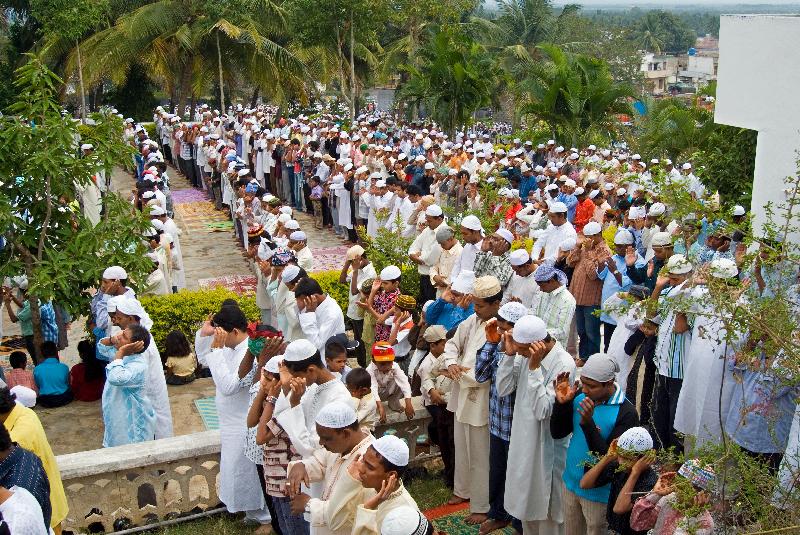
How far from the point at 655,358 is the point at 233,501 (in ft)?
10.3

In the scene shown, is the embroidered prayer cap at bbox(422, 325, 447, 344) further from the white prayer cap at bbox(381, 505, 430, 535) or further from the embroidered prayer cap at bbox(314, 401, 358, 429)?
the white prayer cap at bbox(381, 505, 430, 535)

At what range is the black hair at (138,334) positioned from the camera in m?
6.75

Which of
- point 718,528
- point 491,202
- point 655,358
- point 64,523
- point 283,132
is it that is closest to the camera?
point 718,528

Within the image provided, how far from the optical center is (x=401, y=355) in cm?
805

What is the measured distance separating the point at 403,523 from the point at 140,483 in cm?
315

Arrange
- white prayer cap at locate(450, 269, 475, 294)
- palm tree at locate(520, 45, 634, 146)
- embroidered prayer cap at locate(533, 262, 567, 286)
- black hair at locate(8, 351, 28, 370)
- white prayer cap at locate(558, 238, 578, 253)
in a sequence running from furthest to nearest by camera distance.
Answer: palm tree at locate(520, 45, 634, 146)
white prayer cap at locate(558, 238, 578, 253)
black hair at locate(8, 351, 28, 370)
embroidered prayer cap at locate(533, 262, 567, 286)
white prayer cap at locate(450, 269, 475, 294)

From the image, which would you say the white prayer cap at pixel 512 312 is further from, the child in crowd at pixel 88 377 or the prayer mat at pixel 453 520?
the child in crowd at pixel 88 377

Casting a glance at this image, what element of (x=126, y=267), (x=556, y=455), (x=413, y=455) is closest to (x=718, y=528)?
(x=556, y=455)

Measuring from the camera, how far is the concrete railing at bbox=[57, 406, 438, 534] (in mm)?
6277

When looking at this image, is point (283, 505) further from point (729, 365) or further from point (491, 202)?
point (491, 202)

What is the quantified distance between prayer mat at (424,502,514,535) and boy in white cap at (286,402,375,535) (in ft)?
5.46

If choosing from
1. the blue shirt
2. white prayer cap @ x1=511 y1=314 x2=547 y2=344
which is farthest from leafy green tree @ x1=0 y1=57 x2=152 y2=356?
white prayer cap @ x1=511 y1=314 x2=547 y2=344

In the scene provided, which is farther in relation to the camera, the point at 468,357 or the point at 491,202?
the point at 491,202

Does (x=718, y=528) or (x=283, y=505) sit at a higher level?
(x=718, y=528)
